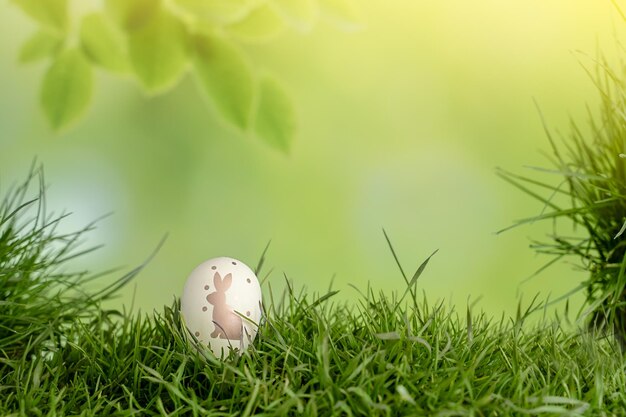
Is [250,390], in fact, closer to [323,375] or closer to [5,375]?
[323,375]

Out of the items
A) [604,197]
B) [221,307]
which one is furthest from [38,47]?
[604,197]

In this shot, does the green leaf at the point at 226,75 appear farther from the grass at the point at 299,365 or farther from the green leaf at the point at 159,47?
the grass at the point at 299,365

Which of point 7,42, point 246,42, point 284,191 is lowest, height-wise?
point 284,191

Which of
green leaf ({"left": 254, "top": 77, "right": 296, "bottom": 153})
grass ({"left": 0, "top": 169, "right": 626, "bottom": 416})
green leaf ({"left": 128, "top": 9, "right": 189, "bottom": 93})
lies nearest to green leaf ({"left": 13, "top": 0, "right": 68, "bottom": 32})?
green leaf ({"left": 128, "top": 9, "right": 189, "bottom": 93})

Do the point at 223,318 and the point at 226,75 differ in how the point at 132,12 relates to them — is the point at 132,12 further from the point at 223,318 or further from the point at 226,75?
the point at 223,318

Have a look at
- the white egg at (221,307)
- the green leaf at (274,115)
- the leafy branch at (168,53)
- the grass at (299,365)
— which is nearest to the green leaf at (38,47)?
the leafy branch at (168,53)

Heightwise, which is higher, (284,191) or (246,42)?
(246,42)

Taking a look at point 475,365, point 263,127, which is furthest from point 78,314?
point 263,127
